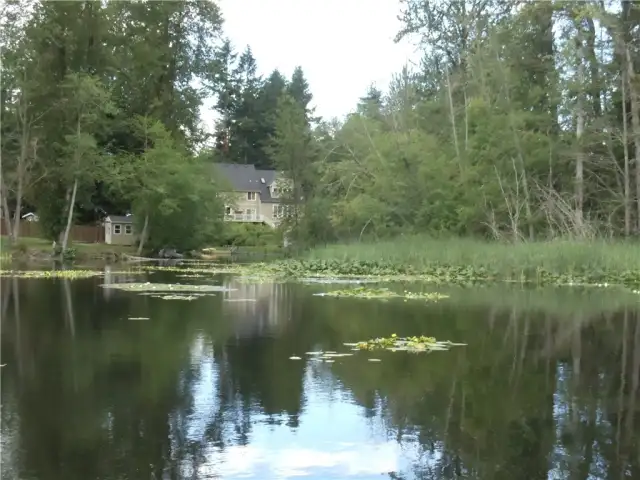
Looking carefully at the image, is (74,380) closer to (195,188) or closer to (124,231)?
(195,188)

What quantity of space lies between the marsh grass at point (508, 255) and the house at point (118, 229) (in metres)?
33.8

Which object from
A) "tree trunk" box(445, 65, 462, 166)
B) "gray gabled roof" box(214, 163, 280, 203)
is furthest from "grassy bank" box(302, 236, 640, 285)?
"gray gabled roof" box(214, 163, 280, 203)

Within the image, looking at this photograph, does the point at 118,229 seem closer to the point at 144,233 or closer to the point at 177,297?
the point at 144,233

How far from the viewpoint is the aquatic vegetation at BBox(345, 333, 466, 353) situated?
10.5 metres

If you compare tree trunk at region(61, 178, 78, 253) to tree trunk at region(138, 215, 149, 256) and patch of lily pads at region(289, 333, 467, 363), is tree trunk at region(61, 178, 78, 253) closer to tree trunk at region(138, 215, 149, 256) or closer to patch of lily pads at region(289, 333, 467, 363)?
tree trunk at region(138, 215, 149, 256)

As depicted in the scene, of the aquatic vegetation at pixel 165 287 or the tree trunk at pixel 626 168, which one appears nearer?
the aquatic vegetation at pixel 165 287

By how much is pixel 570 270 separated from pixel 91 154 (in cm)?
2816

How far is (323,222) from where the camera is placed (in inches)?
1791

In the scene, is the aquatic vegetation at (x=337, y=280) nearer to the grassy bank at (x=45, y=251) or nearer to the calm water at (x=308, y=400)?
the calm water at (x=308, y=400)

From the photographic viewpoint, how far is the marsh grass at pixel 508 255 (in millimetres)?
25859

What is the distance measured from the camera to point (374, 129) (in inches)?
1677

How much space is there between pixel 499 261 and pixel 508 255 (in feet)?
1.55

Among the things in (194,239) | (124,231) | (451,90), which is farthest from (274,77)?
(451,90)

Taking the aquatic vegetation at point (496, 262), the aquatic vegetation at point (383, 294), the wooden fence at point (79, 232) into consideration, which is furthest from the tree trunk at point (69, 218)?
the aquatic vegetation at point (383, 294)
